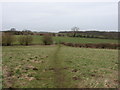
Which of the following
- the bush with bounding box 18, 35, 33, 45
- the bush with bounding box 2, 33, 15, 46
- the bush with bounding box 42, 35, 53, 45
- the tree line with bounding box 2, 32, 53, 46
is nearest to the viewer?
the bush with bounding box 2, 33, 15, 46

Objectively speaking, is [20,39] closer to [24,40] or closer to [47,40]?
Result: [24,40]

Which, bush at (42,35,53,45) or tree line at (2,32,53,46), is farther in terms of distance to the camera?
bush at (42,35,53,45)

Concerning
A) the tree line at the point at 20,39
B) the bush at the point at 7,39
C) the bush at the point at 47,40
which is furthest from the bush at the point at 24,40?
the bush at the point at 47,40

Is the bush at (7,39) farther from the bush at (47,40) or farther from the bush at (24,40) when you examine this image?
the bush at (47,40)

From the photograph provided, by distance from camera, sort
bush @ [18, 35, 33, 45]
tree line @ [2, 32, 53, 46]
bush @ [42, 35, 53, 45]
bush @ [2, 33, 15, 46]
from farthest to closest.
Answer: bush @ [42, 35, 53, 45]
bush @ [18, 35, 33, 45]
tree line @ [2, 32, 53, 46]
bush @ [2, 33, 15, 46]

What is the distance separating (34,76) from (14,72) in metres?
1.48

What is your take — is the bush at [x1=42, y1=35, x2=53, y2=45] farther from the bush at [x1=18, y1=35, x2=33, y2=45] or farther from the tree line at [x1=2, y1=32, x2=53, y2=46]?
the bush at [x1=18, y1=35, x2=33, y2=45]

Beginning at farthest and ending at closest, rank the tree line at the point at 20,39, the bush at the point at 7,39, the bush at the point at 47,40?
the bush at the point at 47,40 < the tree line at the point at 20,39 < the bush at the point at 7,39

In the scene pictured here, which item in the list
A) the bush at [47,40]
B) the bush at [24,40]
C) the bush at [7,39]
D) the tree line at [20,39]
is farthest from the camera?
the bush at [47,40]

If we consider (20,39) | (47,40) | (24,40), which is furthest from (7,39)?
(47,40)

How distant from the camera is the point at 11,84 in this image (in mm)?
7594

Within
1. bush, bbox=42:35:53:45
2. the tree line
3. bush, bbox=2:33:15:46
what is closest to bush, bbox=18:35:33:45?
the tree line

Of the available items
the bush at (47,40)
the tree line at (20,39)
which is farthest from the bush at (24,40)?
the bush at (47,40)

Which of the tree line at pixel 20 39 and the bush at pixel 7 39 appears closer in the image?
the bush at pixel 7 39
